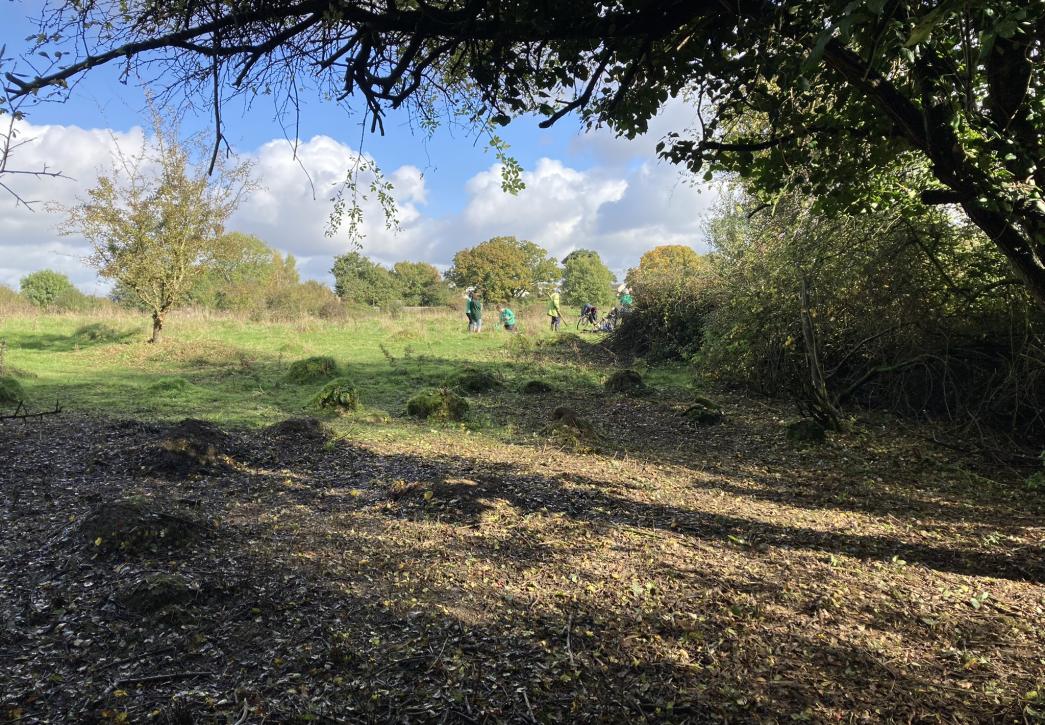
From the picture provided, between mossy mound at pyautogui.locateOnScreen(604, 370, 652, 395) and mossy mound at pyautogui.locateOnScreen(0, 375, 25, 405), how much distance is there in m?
8.93

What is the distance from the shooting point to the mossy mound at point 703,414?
8.81 m

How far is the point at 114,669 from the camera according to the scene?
2.57 m

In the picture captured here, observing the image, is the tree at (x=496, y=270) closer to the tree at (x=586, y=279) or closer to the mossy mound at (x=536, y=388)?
the tree at (x=586, y=279)

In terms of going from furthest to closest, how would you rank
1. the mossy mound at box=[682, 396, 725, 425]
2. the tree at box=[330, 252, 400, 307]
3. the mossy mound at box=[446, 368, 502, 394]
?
the tree at box=[330, 252, 400, 307], the mossy mound at box=[446, 368, 502, 394], the mossy mound at box=[682, 396, 725, 425]

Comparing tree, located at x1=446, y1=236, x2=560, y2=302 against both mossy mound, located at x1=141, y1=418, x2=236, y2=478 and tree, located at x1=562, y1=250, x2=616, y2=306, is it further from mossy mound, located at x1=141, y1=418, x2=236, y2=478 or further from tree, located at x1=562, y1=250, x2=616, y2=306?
mossy mound, located at x1=141, y1=418, x2=236, y2=478

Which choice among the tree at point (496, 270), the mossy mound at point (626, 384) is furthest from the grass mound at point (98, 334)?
the tree at point (496, 270)

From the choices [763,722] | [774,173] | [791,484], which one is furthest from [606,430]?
[763,722]

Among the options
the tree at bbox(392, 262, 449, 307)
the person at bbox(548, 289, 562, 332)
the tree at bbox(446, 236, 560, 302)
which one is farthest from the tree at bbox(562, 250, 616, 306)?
the person at bbox(548, 289, 562, 332)

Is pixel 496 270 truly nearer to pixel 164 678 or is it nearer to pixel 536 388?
pixel 536 388

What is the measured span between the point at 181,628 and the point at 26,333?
877 inches

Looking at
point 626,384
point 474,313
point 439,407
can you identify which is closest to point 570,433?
point 439,407

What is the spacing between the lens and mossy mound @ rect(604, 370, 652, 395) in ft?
36.2

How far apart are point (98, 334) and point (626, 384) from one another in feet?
55.0

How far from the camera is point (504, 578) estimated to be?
143 inches
